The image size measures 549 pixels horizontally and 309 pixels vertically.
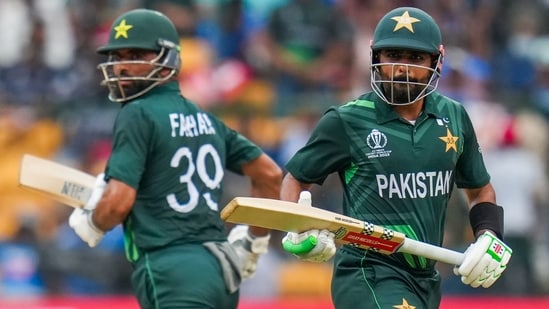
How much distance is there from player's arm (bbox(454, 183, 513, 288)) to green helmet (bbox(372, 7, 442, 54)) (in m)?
0.79

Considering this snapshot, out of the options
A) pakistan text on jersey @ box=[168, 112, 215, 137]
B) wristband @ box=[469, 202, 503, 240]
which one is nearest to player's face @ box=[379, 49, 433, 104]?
wristband @ box=[469, 202, 503, 240]

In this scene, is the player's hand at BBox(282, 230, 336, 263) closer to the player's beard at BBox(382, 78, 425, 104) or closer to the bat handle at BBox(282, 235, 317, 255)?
the bat handle at BBox(282, 235, 317, 255)

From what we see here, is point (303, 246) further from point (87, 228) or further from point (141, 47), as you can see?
point (141, 47)

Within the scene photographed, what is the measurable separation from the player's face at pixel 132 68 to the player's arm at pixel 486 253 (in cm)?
176

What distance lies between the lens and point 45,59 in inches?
481

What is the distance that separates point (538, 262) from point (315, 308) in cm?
266

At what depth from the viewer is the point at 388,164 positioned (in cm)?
557

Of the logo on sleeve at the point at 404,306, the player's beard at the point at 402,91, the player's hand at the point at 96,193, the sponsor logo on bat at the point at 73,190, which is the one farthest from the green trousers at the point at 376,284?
the sponsor logo on bat at the point at 73,190

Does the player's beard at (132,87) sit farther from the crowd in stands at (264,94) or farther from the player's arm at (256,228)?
the crowd in stands at (264,94)

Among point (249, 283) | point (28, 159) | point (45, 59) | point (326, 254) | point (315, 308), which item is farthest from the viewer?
point (45, 59)

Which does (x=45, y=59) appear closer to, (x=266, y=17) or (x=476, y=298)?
(x=266, y=17)

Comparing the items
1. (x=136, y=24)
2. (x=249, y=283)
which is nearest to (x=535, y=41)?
(x=249, y=283)

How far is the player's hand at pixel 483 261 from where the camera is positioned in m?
5.51

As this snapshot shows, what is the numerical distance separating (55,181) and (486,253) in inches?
96.6
